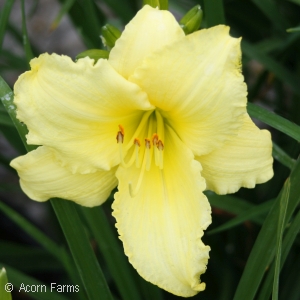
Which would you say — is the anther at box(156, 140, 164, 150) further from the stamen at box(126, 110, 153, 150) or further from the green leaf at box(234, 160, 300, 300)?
the green leaf at box(234, 160, 300, 300)

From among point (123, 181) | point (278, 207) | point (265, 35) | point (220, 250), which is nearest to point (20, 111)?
point (123, 181)

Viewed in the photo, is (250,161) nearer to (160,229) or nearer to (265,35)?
(160,229)

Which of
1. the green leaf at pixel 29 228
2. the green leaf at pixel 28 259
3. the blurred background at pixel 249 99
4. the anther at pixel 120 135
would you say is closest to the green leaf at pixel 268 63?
the blurred background at pixel 249 99

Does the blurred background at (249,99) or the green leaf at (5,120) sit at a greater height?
the green leaf at (5,120)

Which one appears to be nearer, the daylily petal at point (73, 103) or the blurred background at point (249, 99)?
the daylily petal at point (73, 103)

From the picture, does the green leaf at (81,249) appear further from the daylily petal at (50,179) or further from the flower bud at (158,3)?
the flower bud at (158,3)

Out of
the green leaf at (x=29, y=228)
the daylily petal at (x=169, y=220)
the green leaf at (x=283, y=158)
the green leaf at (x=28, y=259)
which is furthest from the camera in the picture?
the green leaf at (x=28, y=259)

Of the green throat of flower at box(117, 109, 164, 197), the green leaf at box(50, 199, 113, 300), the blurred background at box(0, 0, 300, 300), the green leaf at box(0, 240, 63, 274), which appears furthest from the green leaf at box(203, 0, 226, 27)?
the green leaf at box(0, 240, 63, 274)
